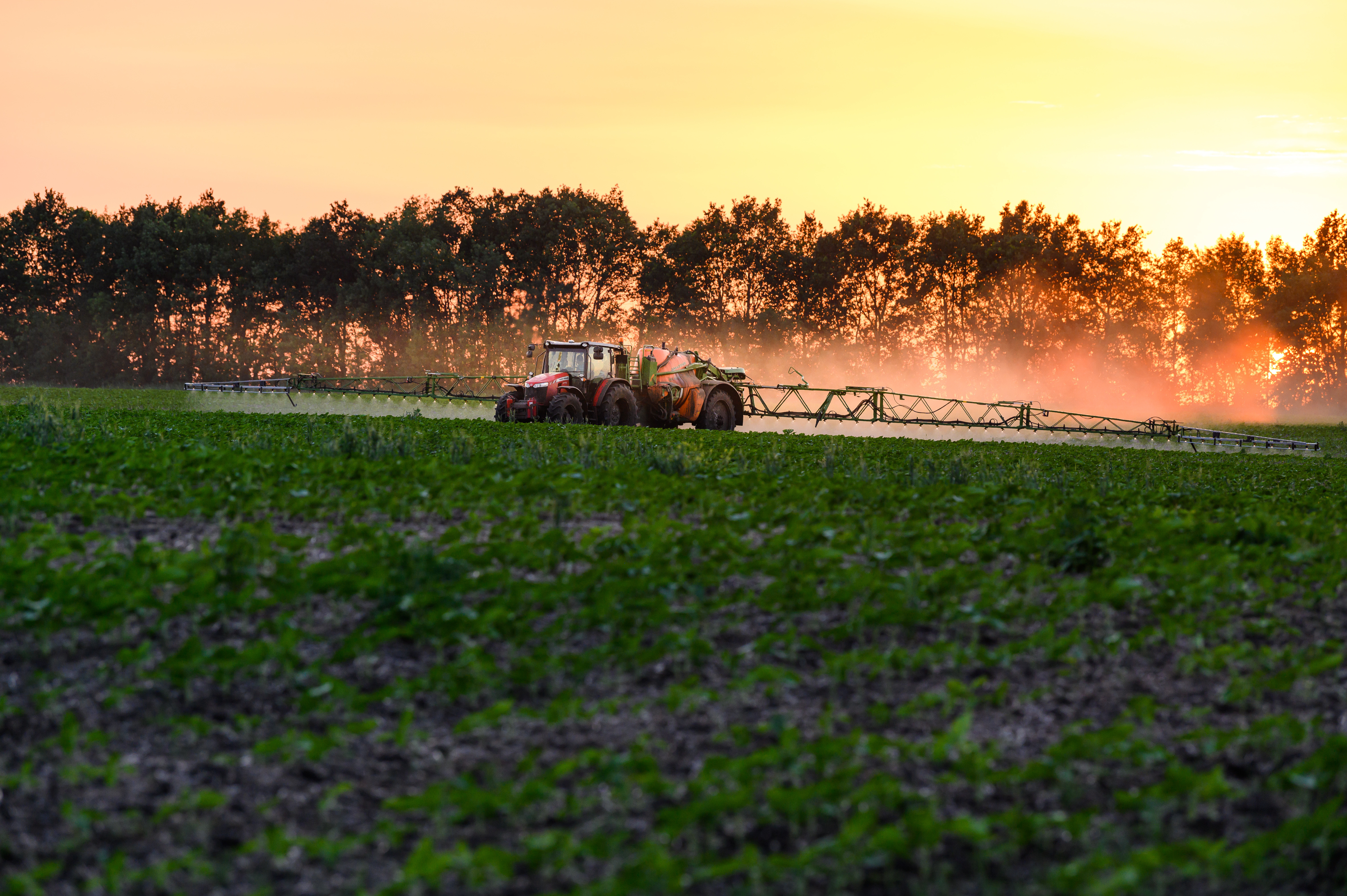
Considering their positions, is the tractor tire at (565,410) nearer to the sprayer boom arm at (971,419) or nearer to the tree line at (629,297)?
the sprayer boom arm at (971,419)

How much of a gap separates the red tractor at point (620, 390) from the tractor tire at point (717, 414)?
0.07 ft

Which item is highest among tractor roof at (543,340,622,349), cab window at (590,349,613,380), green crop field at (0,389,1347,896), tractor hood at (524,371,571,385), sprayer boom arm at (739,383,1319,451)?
tractor roof at (543,340,622,349)

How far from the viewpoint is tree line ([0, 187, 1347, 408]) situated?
64.4 meters

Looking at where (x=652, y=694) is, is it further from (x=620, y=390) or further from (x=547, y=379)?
(x=620, y=390)

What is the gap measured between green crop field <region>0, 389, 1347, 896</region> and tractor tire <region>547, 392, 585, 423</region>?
14979mm

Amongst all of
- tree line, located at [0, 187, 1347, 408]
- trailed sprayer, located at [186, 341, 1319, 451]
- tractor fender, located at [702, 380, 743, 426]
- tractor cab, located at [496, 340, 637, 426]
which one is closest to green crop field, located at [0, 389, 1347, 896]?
tractor cab, located at [496, 340, 637, 426]

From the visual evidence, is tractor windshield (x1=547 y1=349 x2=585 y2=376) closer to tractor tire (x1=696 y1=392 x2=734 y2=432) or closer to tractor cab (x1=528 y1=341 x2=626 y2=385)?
tractor cab (x1=528 y1=341 x2=626 y2=385)

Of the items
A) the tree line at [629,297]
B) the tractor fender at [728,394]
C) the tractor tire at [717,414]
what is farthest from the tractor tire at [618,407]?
the tree line at [629,297]

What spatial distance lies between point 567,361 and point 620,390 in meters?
1.63

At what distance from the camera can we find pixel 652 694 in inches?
225

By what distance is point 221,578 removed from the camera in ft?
21.8

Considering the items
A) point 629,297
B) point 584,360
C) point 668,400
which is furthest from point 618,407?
point 629,297

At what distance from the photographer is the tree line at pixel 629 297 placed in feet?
211

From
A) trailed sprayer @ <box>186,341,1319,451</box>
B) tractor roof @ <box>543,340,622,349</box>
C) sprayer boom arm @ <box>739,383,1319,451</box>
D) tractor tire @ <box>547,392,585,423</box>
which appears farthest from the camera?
sprayer boom arm @ <box>739,383,1319,451</box>
